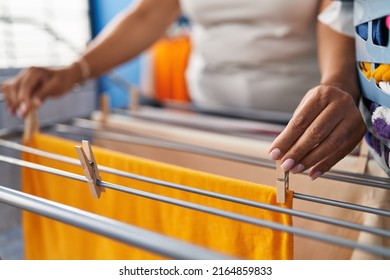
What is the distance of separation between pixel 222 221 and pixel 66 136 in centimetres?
54

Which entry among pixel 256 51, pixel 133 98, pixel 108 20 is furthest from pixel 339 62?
pixel 108 20

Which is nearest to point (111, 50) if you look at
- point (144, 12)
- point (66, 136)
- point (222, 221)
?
point (144, 12)

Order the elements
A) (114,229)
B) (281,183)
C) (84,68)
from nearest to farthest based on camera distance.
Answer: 1. (114,229)
2. (281,183)
3. (84,68)

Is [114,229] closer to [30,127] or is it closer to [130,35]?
[30,127]

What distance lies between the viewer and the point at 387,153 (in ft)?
1.51

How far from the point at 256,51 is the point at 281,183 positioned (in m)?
0.53

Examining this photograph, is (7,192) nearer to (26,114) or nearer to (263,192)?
(263,192)

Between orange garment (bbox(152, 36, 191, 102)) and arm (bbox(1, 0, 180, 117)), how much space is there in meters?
1.31

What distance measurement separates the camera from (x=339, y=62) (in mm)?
526

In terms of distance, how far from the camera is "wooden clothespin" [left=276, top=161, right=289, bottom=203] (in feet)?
1.41

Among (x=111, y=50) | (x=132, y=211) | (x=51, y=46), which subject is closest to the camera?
(x=132, y=211)

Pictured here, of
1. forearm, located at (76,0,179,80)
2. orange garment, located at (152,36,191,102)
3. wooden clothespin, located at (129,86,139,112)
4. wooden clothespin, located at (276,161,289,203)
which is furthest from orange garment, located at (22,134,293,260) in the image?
orange garment, located at (152,36,191,102)

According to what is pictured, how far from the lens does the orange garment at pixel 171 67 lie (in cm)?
229
